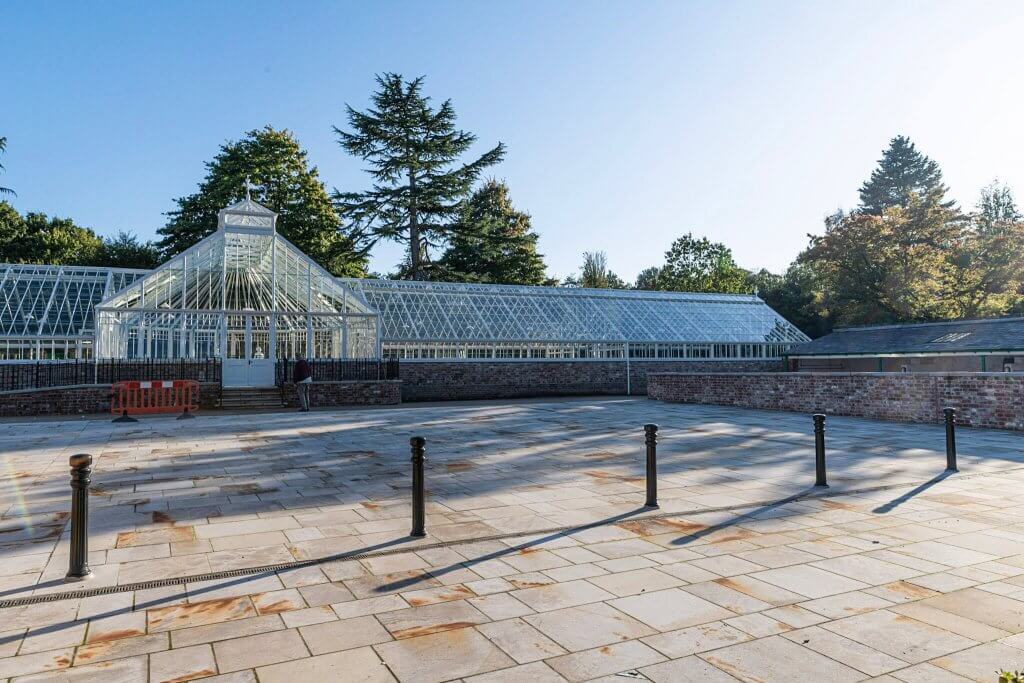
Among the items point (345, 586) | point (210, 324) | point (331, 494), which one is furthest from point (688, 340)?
point (345, 586)

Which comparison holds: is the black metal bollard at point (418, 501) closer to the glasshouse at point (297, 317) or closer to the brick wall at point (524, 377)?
the glasshouse at point (297, 317)

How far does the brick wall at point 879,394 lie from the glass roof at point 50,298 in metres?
20.1

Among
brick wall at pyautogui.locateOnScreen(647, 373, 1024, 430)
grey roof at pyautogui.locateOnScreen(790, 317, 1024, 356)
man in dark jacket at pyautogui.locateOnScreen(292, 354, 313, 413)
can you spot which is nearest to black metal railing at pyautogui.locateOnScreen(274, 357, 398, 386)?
man in dark jacket at pyautogui.locateOnScreen(292, 354, 313, 413)

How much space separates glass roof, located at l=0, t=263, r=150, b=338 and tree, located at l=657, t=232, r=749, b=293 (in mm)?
38677

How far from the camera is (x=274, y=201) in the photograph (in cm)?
3853

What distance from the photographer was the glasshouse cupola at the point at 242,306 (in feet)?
71.3

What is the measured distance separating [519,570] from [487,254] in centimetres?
3497

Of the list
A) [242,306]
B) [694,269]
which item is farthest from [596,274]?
[242,306]

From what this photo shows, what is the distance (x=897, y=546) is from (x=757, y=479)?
3.10 meters

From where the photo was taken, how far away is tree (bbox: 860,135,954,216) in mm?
72438

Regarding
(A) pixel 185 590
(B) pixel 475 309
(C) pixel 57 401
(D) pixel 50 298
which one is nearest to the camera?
(A) pixel 185 590

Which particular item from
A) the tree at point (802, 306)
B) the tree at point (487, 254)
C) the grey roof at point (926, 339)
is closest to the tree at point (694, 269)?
the tree at point (802, 306)

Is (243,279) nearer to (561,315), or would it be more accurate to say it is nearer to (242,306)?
(242,306)

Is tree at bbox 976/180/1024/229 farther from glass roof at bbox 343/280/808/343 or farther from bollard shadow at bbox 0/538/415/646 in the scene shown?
bollard shadow at bbox 0/538/415/646
